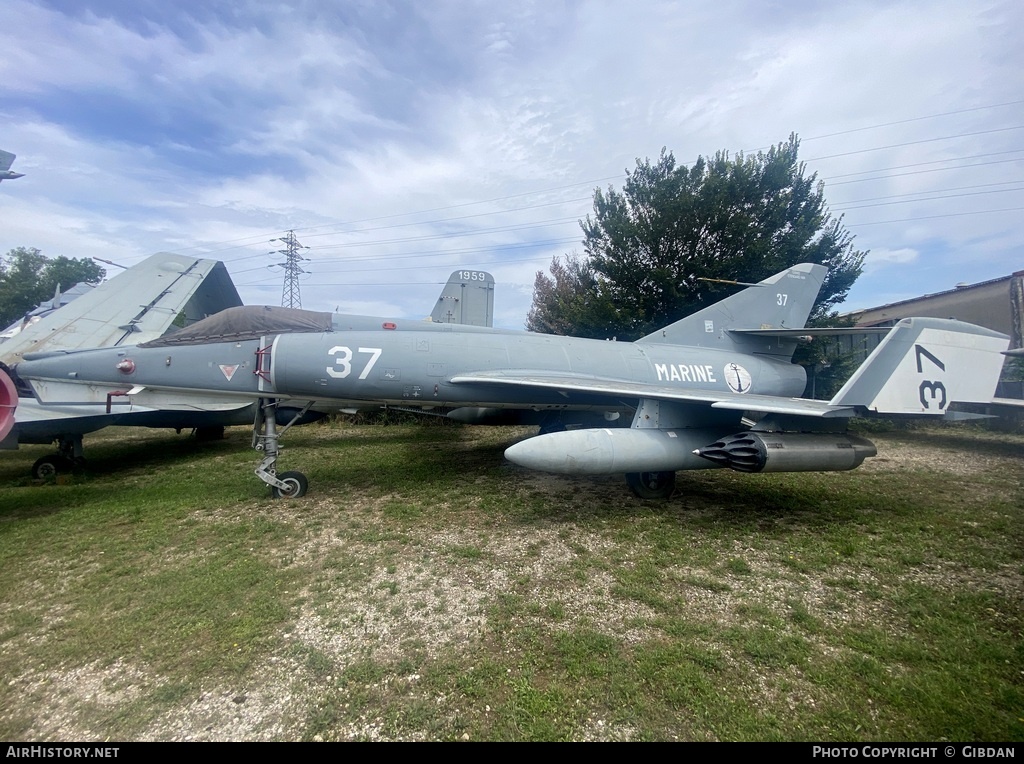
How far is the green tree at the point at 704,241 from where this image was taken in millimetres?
12422

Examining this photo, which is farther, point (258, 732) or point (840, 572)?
point (840, 572)

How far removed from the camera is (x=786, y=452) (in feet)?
15.4

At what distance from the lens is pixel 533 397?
6.17 meters

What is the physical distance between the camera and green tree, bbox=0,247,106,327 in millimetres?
26211

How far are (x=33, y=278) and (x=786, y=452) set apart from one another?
140ft

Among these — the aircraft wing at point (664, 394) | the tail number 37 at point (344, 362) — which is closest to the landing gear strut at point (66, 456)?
the tail number 37 at point (344, 362)

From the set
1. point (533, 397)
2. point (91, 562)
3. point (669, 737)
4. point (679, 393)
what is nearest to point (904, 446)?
point (679, 393)

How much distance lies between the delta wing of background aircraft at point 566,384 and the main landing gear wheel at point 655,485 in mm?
15

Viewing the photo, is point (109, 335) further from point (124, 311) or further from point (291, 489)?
point (291, 489)

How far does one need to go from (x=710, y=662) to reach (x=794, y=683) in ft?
1.42

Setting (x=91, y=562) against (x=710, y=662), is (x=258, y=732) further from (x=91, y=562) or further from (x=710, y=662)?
(x=91, y=562)

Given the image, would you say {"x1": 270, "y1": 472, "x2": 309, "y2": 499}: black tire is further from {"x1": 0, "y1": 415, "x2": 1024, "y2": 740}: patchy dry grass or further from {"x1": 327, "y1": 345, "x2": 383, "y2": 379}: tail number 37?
{"x1": 327, "y1": 345, "x2": 383, "y2": 379}: tail number 37

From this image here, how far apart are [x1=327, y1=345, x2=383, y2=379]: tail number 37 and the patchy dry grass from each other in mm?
1657

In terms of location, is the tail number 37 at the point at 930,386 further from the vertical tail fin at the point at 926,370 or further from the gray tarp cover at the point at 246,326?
the gray tarp cover at the point at 246,326
